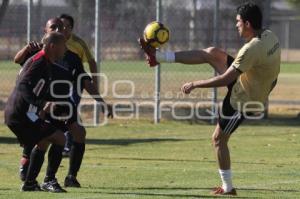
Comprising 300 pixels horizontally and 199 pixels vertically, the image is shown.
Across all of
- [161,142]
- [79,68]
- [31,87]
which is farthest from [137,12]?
[31,87]

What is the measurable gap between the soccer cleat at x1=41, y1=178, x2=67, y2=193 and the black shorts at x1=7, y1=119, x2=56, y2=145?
549 millimetres

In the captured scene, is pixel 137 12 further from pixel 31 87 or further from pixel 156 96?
pixel 31 87

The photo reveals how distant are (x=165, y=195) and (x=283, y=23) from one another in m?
57.7

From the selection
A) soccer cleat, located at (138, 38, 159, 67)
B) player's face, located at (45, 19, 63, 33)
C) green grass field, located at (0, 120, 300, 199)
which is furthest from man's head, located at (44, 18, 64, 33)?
green grass field, located at (0, 120, 300, 199)

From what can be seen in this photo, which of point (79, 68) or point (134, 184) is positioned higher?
point (79, 68)

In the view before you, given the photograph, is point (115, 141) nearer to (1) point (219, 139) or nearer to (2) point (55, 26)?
(2) point (55, 26)

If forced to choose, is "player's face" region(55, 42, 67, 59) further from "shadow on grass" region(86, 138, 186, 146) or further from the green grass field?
"shadow on grass" region(86, 138, 186, 146)

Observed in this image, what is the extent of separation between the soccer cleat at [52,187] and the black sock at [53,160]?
51 millimetres

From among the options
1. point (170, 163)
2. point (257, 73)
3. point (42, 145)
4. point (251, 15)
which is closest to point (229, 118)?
point (257, 73)

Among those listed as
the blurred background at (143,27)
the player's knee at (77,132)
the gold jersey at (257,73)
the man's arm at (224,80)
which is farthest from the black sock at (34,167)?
the blurred background at (143,27)

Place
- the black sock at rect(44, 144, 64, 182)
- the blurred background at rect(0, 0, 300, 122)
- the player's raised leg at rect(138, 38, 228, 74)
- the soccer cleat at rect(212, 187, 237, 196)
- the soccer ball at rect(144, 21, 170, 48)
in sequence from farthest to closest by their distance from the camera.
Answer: the blurred background at rect(0, 0, 300, 122)
the soccer ball at rect(144, 21, 170, 48)
the player's raised leg at rect(138, 38, 228, 74)
the black sock at rect(44, 144, 64, 182)
the soccer cleat at rect(212, 187, 237, 196)

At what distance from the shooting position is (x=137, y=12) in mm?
23438

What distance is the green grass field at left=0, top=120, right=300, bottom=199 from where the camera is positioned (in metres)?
12.0

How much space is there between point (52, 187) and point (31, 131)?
0.73 m
